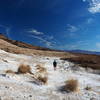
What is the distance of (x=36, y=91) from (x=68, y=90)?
7.38ft

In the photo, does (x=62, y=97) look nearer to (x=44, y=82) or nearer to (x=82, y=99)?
(x=82, y=99)

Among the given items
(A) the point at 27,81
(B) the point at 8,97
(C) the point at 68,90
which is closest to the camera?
(B) the point at 8,97

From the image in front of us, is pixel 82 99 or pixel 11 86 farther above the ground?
pixel 11 86

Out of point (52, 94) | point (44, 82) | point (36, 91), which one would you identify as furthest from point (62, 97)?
point (44, 82)

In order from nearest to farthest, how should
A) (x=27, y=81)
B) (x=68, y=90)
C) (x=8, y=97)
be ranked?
(x=8, y=97), (x=68, y=90), (x=27, y=81)

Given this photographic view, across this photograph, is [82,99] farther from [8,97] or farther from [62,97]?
[8,97]

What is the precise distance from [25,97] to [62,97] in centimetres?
238

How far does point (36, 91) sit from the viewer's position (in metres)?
11.9

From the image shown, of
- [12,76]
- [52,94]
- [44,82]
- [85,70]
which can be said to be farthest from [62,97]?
[85,70]

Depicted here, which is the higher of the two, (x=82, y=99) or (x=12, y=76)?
(x=12, y=76)

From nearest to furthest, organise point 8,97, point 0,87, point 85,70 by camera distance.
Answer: point 8,97
point 0,87
point 85,70

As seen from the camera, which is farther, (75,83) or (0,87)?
(75,83)

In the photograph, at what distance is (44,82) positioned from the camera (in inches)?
558

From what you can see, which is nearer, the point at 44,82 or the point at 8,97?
the point at 8,97
